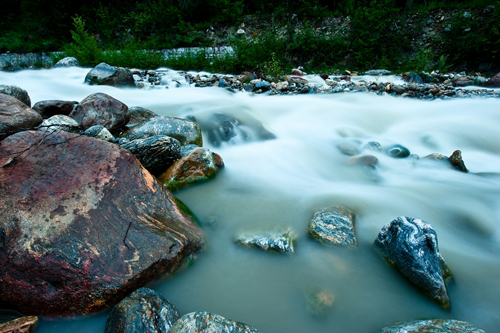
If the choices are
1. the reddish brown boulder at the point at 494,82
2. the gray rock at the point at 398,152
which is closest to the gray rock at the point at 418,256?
the gray rock at the point at 398,152

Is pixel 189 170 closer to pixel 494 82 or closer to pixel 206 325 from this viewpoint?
pixel 206 325

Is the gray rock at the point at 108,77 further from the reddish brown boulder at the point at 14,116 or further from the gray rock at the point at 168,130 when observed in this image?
the reddish brown boulder at the point at 14,116

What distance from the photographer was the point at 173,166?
122 inches

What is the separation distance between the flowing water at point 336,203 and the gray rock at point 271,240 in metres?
0.07

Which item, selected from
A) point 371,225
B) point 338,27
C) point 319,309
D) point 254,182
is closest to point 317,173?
point 254,182

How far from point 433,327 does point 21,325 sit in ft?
7.56

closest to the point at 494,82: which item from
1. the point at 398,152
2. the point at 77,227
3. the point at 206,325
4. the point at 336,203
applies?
the point at 398,152

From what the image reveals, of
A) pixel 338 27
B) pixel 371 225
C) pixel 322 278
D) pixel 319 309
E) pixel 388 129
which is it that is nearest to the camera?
pixel 319 309

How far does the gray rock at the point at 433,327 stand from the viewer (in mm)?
1371

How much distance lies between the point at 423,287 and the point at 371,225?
794mm

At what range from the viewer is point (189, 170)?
10.2 ft

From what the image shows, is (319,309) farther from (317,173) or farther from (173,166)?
(317,173)

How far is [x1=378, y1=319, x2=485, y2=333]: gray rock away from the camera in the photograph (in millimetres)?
1371

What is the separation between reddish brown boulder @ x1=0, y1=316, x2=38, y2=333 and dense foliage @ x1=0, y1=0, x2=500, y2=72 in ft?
30.7
